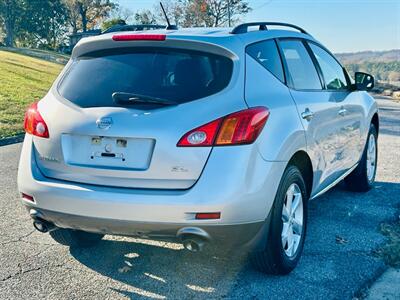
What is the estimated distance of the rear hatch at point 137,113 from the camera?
299 cm

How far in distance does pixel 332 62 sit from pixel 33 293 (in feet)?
11.9

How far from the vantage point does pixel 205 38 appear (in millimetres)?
3363

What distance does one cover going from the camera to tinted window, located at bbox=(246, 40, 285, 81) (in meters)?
3.51

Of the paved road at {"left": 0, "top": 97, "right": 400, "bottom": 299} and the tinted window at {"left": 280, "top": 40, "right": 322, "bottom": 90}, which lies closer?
the paved road at {"left": 0, "top": 97, "right": 400, "bottom": 299}

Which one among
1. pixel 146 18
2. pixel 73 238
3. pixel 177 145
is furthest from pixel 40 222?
pixel 146 18

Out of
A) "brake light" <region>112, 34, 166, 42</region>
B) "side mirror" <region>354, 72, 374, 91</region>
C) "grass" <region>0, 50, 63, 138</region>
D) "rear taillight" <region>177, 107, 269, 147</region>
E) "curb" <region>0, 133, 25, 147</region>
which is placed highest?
"brake light" <region>112, 34, 166, 42</region>

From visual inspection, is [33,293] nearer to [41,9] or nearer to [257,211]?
[257,211]

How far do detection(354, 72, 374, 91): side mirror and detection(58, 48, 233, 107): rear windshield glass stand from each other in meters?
2.65

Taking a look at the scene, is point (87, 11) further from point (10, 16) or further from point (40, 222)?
point (40, 222)

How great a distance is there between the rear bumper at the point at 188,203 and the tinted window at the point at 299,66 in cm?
109

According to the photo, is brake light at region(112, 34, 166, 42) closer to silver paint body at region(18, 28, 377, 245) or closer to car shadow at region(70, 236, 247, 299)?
silver paint body at region(18, 28, 377, 245)

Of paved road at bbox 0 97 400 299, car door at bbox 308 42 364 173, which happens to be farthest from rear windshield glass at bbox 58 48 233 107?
car door at bbox 308 42 364 173

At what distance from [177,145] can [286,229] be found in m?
1.17

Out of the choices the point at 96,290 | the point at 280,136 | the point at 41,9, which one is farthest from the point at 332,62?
the point at 41,9
